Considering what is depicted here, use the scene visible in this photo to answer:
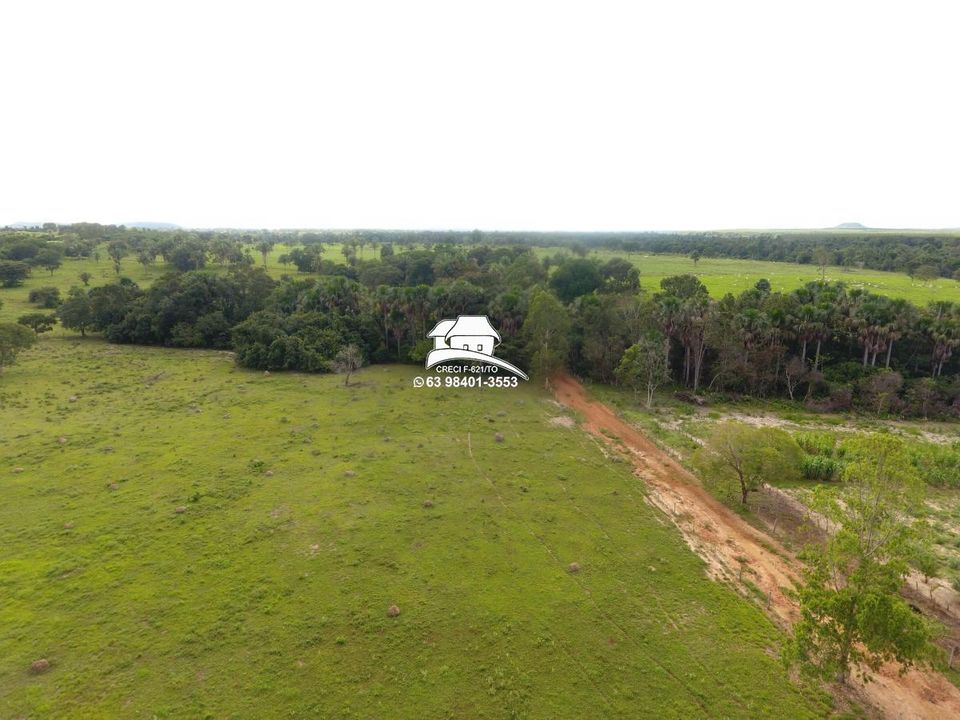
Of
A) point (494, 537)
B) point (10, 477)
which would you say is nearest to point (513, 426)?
point (494, 537)

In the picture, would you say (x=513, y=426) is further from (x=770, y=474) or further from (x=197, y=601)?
(x=197, y=601)

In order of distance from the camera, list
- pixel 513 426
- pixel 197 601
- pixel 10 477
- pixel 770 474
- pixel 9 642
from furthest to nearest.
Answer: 1. pixel 513 426
2. pixel 10 477
3. pixel 770 474
4. pixel 197 601
5. pixel 9 642

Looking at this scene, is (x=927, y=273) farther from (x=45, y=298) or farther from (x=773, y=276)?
(x=45, y=298)

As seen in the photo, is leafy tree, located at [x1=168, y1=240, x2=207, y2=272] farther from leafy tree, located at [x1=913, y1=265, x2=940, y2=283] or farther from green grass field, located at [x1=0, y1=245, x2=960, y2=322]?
leafy tree, located at [x1=913, y1=265, x2=940, y2=283]

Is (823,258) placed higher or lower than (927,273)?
higher

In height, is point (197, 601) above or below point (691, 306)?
below

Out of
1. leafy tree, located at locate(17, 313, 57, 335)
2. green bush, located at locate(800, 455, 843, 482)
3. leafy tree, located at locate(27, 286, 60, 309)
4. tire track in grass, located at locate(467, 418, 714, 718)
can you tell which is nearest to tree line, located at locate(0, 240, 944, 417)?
leafy tree, located at locate(17, 313, 57, 335)

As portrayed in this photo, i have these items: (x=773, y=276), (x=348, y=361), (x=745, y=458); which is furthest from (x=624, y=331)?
(x=773, y=276)
